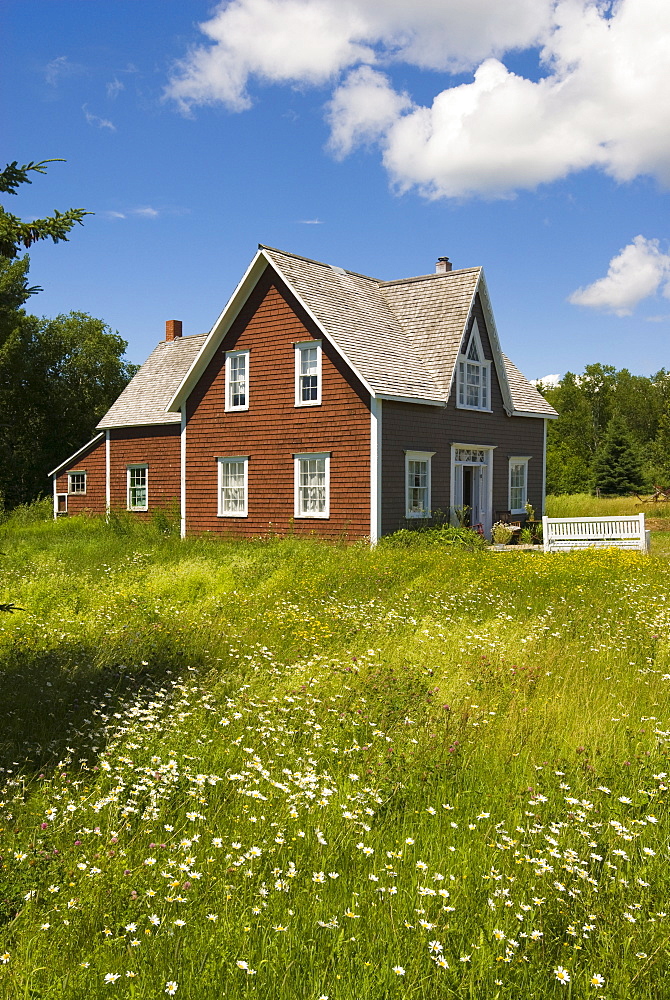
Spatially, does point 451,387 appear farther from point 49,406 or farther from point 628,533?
point 49,406

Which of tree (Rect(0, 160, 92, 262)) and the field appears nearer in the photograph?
the field

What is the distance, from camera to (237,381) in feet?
84.0

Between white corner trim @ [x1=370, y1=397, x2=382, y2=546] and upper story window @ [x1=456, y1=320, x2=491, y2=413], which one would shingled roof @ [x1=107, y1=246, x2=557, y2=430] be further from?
white corner trim @ [x1=370, y1=397, x2=382, y2=546]

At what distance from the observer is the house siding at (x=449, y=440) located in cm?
2241

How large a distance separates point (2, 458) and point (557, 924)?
50.3 m

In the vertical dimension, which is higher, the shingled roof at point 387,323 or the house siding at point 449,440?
the shingled roof at point 387,323

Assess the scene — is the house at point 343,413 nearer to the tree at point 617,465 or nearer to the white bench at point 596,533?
the white bench at point 596,533

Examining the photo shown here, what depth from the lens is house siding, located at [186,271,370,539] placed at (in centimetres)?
2248

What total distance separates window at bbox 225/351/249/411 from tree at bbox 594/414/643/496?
44166 mm

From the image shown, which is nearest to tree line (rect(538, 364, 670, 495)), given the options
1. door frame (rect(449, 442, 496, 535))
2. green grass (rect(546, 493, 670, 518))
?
green grass (rect(546, 493, 670, 518))

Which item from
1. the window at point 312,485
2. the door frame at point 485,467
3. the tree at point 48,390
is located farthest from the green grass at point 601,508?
the tree at point 48,390

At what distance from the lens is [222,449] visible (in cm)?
2600

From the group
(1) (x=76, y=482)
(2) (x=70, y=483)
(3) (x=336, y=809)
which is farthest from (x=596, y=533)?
(2) (x=70, y=483)

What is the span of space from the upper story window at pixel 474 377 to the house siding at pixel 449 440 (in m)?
0.29
